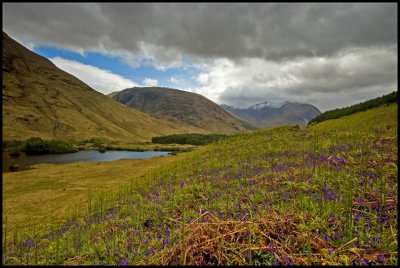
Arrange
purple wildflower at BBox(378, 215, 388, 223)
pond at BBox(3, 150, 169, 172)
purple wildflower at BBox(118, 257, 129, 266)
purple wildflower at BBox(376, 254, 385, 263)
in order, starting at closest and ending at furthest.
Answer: purple wildflower at BBox(376, 254, 385, 263) → purple wildflower at BBox(118, 257, 129, 266) → purple wildflower at BBox(378, 215, 388, 223) → pond at BBox(3, 150, 169, 172)

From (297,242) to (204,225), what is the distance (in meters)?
1.67

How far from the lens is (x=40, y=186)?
115ft

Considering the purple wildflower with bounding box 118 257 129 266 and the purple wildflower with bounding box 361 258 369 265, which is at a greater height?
the purple wildflower with bounding box 361 258 369 265

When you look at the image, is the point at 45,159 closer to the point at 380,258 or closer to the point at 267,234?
the point at 267,234

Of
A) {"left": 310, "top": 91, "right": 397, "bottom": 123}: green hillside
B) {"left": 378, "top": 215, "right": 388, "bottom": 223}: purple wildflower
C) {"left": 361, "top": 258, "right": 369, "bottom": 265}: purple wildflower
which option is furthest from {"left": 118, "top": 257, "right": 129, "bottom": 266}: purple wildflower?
{"left": 310, "top": 91, "right": 397, "bottom": 123}: green hillside

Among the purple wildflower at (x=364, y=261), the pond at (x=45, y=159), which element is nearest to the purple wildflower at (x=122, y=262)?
the purple wildflower at (x=364, y=261)

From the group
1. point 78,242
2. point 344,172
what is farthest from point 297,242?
point 344,172

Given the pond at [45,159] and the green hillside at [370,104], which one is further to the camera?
the pond at [45,159]

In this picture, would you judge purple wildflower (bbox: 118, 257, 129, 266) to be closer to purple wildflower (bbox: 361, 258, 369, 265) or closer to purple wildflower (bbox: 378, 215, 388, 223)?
purple wildflower (bbox: 361, 258, 369, 265)

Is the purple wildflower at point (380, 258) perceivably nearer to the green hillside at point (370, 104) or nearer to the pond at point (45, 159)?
the green hillside at point (370, 104)

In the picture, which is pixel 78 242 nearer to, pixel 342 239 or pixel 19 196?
pixel 342 239

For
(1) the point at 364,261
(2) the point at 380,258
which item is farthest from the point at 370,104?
(1) the point at 364,261

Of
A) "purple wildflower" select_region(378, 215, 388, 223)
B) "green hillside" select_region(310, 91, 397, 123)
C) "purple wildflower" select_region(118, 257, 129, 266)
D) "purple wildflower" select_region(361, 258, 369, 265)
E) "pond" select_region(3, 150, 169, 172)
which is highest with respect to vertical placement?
"green hillside" select_region(310, 91, 397, 123)

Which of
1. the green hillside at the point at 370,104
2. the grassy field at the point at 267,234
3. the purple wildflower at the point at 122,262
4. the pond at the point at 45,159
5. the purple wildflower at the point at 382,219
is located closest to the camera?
the grassy field at the point at 267,234
